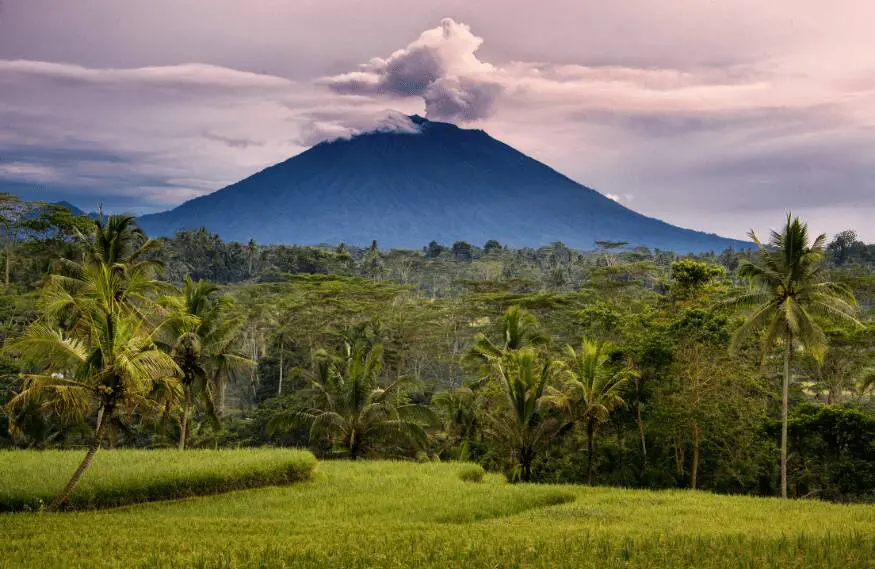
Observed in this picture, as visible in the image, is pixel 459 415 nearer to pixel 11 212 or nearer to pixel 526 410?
pixel 526 410

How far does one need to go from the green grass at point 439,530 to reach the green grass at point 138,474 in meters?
0.42

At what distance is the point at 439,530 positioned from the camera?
1041 cm

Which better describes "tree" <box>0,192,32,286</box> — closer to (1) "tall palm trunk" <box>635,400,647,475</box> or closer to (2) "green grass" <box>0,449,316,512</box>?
(2) "green grass" <box>0,449,316,512</box>

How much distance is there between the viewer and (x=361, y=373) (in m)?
24.0

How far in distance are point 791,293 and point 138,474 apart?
19958mm

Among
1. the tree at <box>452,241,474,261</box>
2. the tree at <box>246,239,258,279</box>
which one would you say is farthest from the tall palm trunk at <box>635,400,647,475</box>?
the tree at <box>452,241,474,261</box>

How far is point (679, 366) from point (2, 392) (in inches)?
Result: 1096

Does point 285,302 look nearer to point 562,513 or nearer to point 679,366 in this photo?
point 679,366

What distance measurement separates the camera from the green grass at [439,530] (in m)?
8.12

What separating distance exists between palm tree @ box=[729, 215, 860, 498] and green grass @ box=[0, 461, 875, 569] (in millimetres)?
6277

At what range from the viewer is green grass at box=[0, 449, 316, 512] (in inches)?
519

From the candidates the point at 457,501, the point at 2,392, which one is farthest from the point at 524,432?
the point at 2,392

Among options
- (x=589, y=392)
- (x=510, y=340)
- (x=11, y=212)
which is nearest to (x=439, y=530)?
(x=589, y=392)

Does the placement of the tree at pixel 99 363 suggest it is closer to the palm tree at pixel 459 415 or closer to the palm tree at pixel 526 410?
the palm tree at pixel 526 410
